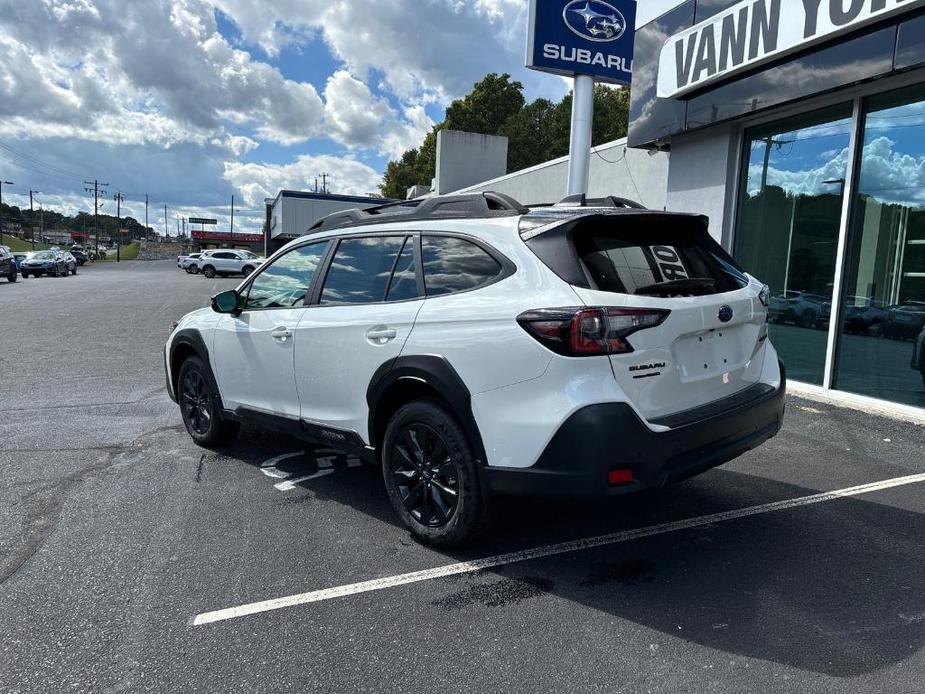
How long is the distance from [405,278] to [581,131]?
7.81m

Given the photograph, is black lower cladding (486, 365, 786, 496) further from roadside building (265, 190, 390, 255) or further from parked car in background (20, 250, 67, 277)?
parked car in background (20, 250, 67, 277)

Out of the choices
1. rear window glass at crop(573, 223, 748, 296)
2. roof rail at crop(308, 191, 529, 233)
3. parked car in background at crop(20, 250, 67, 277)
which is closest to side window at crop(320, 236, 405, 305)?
roof rail at crop(308, 191, 529, 233)

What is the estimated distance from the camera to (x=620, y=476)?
9.43 ft

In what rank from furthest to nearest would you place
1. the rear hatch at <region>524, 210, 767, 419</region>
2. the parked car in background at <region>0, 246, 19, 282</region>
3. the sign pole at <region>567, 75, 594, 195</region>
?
the parked car in background at <region>0, 246, 19, 282</region>
the sign pole at <region>567, 75, 594, 195</region>
the rear hatch at <region>524, 210, 767, 419</region>

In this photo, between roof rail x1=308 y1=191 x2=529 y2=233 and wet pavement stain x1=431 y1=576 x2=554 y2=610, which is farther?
roof rail x1=308 y1=191 x2=529 y2=233

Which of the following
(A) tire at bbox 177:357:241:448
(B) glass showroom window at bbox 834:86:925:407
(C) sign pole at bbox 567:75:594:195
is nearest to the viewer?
(A) tire at bbox 177:357:241:448

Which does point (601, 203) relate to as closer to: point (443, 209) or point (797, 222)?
point (443, 209)

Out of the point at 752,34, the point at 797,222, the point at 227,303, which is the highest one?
the point at 752,34

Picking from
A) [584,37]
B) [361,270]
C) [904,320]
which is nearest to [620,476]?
[361,270]

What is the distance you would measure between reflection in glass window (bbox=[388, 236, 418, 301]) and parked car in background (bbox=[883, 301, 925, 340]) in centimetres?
556

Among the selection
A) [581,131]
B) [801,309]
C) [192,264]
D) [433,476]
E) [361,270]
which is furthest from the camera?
[192,264]

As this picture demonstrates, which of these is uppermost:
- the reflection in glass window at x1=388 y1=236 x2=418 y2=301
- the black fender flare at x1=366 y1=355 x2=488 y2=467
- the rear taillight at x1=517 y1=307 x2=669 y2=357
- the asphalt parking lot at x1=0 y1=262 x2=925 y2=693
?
the reflection in glass window at x1=388 y1=236 x2=418 y2=301

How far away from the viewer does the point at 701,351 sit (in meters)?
3.21

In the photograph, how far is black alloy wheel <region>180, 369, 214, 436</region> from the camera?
5.32 meters
